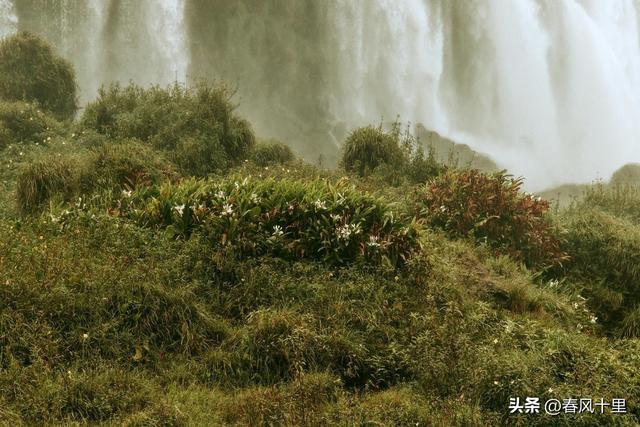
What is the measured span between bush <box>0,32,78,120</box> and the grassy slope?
8.78m

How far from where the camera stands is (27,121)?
12172 millimetres

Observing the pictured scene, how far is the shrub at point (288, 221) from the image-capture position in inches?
239

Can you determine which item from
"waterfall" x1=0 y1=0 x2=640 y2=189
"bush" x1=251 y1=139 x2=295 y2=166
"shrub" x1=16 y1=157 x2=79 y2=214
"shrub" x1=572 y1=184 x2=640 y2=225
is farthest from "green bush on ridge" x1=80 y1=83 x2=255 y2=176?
"waterfall" x1=0 y1=0 x2=640 y2=189

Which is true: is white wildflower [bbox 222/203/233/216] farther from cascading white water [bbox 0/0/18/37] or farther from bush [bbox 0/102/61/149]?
cascading white water [bbox 0/0/18/37]

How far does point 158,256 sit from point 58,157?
340cm

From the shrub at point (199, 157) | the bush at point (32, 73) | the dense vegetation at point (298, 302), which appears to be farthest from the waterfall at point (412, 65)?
the dense vegetation at point (298, 302)

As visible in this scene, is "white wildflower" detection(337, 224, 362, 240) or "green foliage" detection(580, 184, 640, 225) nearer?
"white wildflower" detection(337, 224, 362, 240)

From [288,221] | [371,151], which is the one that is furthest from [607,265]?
[371,151]

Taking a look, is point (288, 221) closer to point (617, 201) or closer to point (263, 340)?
point (263, 340)

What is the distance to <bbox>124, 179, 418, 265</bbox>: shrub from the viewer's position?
6059 mm

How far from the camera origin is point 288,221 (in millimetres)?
6305

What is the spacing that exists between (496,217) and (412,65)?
1880 centimetres

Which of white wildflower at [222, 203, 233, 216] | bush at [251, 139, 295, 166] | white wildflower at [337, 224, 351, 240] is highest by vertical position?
bush at [251, 139, 295, 166]

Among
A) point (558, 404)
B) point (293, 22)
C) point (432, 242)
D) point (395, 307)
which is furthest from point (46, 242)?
point (293, 22)
